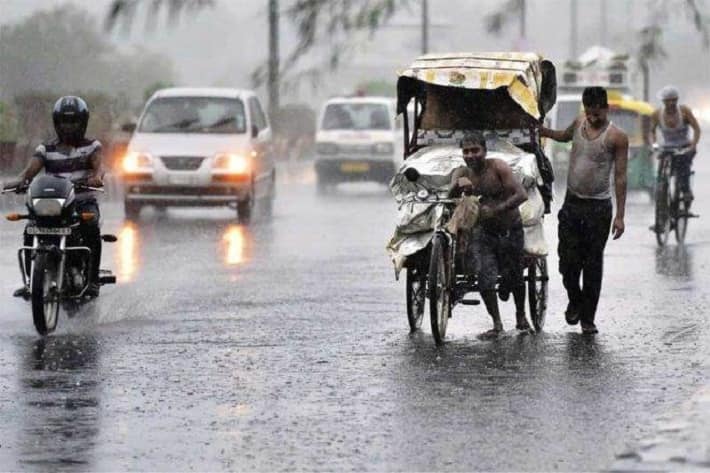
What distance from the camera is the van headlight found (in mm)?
38028

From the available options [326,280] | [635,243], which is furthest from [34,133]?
[326,280]

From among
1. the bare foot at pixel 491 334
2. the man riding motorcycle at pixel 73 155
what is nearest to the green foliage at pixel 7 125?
the man riding motorcycle at pixel 73 155

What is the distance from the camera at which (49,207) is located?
1391 cm

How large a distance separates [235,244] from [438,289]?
10.1m

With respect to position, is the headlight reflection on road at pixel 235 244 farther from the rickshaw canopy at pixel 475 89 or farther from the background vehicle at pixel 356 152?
the background vehicle at pixel 356 152

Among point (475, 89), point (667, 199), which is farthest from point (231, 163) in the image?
point (475, 89)

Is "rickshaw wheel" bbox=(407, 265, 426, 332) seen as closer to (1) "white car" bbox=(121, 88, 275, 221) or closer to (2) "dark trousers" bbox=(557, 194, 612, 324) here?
(2) "dark trousers" bbox=(557, 194, 612, 324)

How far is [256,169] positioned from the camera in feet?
90.4

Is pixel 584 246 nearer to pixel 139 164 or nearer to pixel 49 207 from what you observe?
pixel 49 207

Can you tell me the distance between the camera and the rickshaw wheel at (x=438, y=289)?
12.6m

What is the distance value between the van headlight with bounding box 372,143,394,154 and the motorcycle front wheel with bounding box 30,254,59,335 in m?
24.3

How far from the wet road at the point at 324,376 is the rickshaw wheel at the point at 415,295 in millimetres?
182

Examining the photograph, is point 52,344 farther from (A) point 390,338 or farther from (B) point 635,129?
(B) point 635,129

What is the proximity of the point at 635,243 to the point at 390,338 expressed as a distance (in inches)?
383
